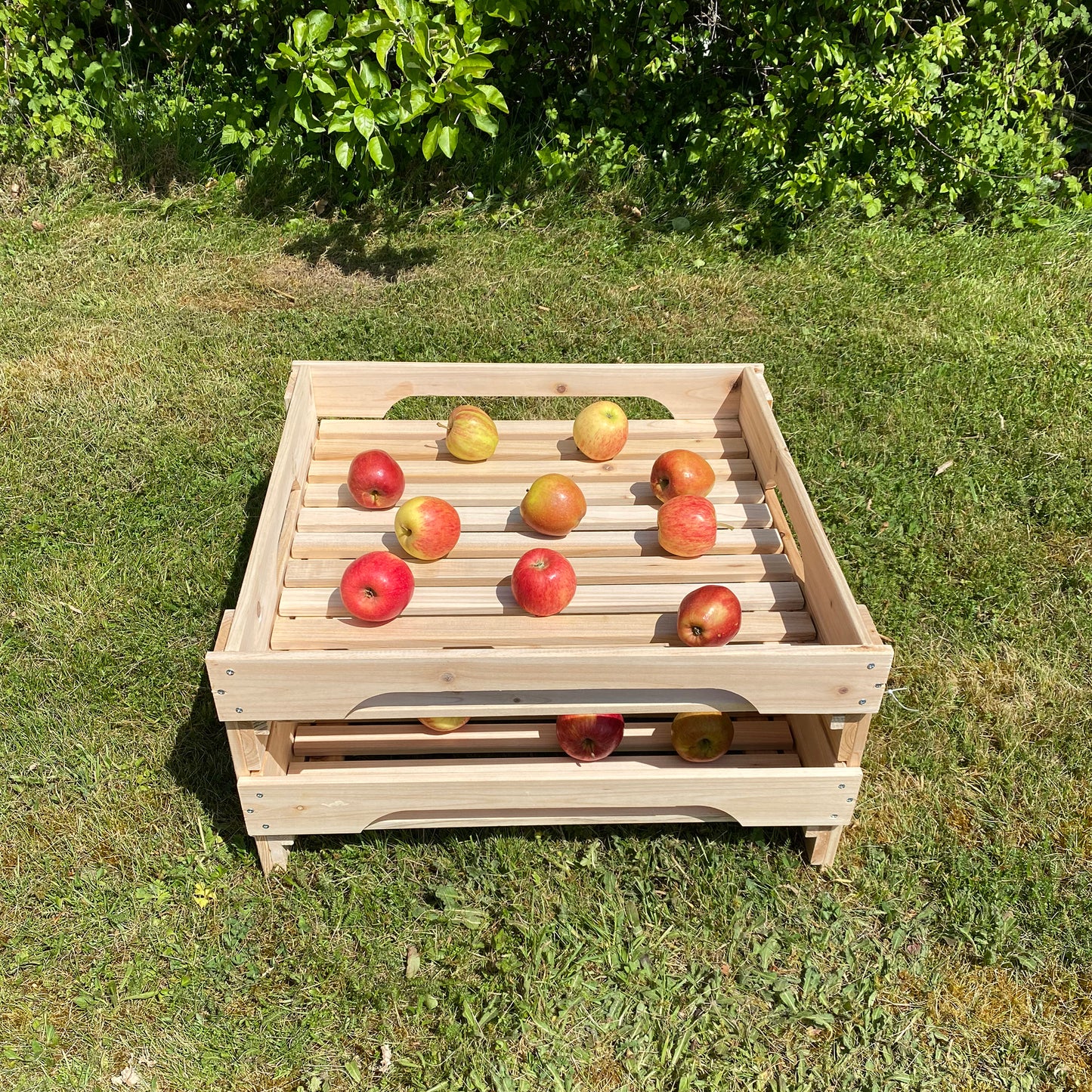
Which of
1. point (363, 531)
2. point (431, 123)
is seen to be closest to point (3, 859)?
point (363, 531)

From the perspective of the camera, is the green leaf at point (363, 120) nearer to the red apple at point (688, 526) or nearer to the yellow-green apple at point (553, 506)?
the yellow-green apple at point (553, 506)

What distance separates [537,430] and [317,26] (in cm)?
202

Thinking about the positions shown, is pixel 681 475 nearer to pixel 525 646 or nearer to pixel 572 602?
pixel 572 602

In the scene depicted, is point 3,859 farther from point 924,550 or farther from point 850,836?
point 924,550

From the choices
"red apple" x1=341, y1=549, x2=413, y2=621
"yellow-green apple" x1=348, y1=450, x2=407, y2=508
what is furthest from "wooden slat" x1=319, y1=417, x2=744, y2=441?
"red apple" x1=341, y1=549, x2=413, y2=621

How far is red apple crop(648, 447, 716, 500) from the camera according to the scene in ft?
9.64

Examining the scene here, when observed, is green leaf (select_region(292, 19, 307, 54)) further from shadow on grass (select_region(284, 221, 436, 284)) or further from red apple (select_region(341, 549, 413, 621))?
red apple (select_region(341, 549, 413, 621))

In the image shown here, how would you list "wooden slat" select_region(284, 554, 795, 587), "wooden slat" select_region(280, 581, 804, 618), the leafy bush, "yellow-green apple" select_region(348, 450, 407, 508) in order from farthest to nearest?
the leafy bush → "yellow-green apple" select_region(348, 450, 407, 508) → "wooden slat" select_region(284, 554, 795, 587) → "wooden slat" select_region(280, 581, 804, 618)

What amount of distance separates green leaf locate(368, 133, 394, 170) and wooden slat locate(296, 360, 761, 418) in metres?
1.16

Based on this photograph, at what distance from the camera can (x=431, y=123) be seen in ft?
13.0

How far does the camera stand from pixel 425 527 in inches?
105

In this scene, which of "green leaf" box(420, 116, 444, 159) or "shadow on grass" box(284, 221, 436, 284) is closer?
"green leaf" box(420, 116, 444, 159)

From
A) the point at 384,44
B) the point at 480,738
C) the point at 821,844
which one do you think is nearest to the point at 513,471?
the point at 480,738

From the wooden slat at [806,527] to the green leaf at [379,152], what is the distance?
1808 millimetres
